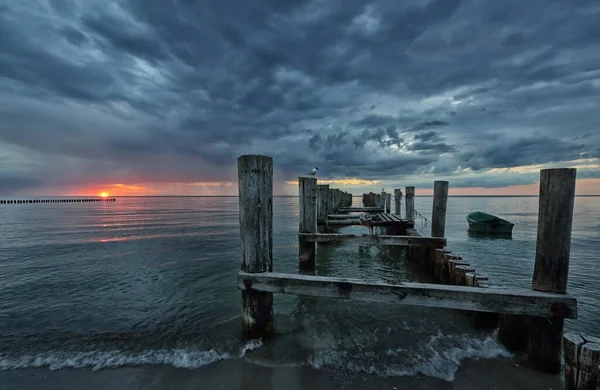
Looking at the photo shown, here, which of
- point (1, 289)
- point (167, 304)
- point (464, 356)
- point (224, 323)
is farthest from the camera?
point (1, 289)

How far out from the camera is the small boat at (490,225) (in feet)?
71.2

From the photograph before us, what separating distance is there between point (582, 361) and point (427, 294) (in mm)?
1812

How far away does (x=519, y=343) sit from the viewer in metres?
4.89

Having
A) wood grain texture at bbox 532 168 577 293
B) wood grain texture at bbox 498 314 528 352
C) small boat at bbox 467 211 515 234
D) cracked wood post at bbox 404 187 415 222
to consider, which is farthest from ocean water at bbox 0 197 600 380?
small boat at bbox 467 211 515 234

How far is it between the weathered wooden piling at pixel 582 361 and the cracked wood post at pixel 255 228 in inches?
163

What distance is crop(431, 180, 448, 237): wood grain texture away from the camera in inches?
340

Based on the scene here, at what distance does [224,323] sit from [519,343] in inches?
231

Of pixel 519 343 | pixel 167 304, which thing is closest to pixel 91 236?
pixel 167 304

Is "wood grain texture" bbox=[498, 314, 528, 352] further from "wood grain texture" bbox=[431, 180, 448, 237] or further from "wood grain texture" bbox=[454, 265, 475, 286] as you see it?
"wood grain texture" bbox=[431, 180, 448, 237]

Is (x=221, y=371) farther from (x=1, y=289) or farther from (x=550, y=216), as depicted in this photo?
(x=1, y=289)

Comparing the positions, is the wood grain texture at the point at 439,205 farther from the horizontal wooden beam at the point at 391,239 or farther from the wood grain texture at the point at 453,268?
the wood grain texture at the point at 453,268

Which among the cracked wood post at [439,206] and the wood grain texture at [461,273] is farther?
the cracked wood post at [439,206]

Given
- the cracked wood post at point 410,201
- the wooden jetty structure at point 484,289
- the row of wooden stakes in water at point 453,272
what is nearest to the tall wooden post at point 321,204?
the cracked wood post at point 410,201

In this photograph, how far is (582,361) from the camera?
2.86 metres
